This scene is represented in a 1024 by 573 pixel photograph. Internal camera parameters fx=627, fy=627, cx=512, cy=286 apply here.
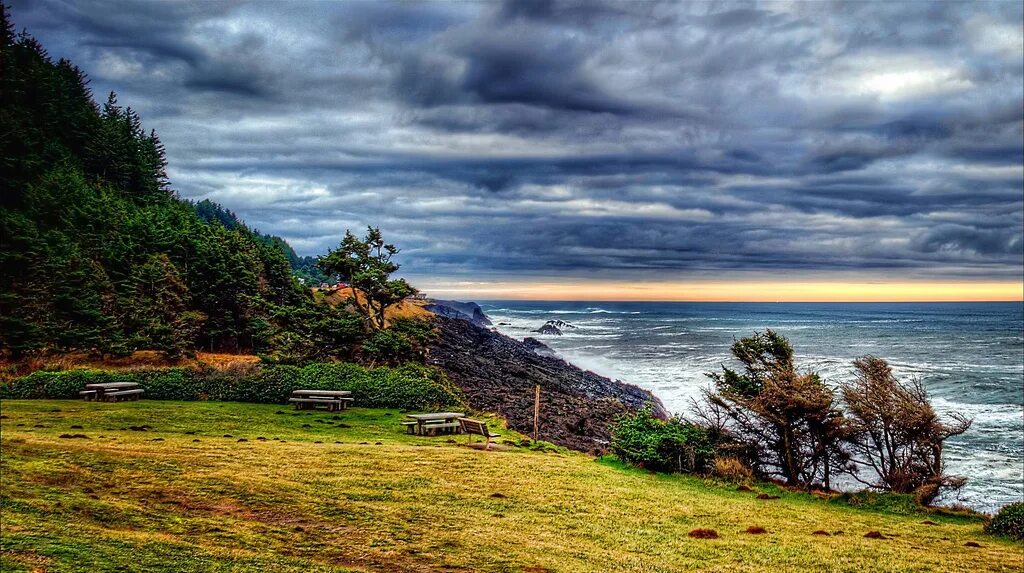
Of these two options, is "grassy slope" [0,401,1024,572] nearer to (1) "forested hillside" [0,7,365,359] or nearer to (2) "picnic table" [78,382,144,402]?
Result: (2) "picnic table" [78,382,144,402]

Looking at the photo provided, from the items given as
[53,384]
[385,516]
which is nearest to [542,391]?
[53,384]

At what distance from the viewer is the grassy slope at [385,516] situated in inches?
426

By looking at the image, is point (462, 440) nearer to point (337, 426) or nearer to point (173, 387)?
point (337, 426)

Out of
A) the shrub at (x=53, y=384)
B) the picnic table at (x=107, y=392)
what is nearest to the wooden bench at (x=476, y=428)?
the picnic table at (x=107, y=392)

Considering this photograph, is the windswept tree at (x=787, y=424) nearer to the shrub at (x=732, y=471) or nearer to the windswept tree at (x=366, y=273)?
the shrub at (x=732, y=471)

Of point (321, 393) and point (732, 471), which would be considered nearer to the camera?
point (732, 471)

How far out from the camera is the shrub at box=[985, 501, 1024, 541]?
15.0m

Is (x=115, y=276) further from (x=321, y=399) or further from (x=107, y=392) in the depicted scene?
(x=321, y=399)

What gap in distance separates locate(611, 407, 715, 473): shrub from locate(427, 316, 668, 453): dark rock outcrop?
4.31 metres

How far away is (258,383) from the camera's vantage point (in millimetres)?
28984

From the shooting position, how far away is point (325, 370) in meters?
30.7

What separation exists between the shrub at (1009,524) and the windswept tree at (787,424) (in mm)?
5319

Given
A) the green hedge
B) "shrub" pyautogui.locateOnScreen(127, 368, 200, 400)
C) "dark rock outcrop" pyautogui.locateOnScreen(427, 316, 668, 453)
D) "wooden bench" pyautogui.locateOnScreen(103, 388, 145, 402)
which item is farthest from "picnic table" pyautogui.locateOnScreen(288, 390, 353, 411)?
"dark rock outcrop" pyautogui.locateOnScreen(427, 316, 668, 453)

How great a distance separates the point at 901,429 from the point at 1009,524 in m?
4.74
